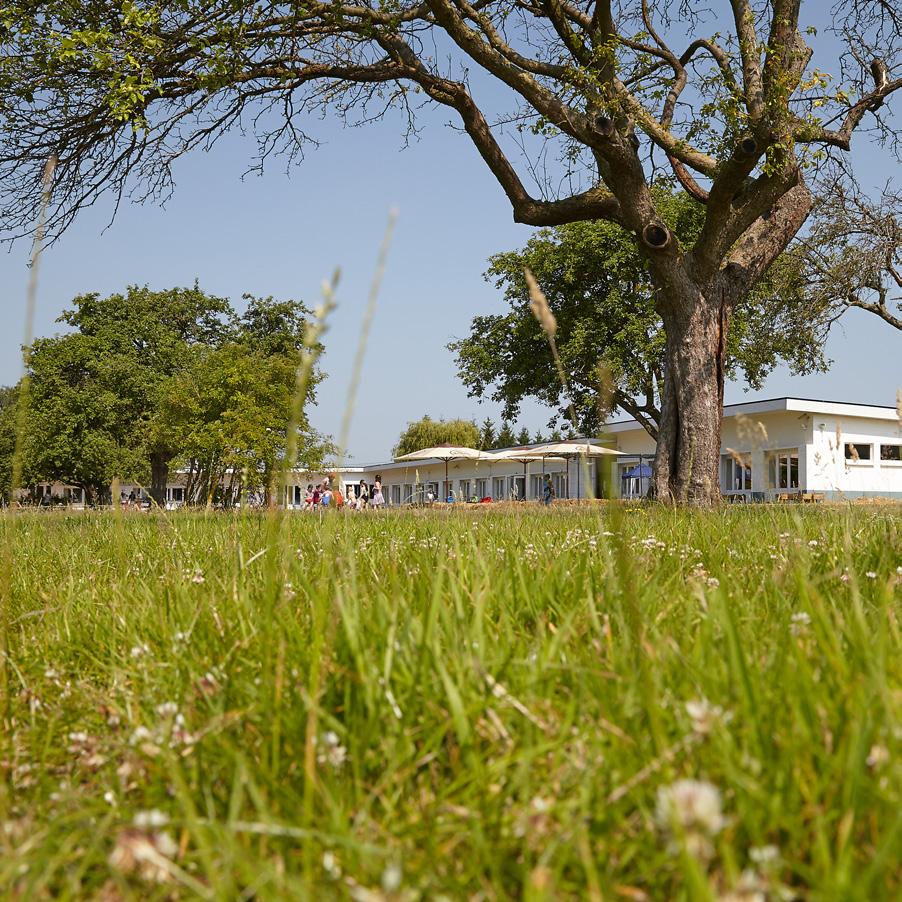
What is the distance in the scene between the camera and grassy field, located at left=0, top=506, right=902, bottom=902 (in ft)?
3.14

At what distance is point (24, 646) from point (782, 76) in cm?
1081

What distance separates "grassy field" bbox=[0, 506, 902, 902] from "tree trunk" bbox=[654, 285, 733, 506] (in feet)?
33.1

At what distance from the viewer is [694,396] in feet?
39.6

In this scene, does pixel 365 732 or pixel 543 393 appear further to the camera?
pixel 543 393

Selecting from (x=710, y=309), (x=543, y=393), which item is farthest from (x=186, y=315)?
(x=710, y=309)

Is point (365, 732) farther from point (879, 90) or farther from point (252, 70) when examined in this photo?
point (879, 90)

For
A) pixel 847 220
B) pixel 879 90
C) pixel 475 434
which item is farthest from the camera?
pixel 475 434

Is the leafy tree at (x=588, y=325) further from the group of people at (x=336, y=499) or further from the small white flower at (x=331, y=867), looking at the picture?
the small white flower at (x=331, y=867)

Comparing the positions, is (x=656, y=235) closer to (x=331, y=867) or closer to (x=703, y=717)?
(x=703, y=717)

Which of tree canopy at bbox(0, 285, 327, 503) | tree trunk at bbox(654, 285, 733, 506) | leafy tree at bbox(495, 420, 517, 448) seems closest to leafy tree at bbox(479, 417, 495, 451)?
leafy tree at bbox(495, 420, 517, 448)

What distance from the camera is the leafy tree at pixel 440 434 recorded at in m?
73.9

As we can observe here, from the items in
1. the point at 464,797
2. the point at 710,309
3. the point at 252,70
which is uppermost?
the point at 252,70

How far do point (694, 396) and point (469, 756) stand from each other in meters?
11.4

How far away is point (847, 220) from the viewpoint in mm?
22625
